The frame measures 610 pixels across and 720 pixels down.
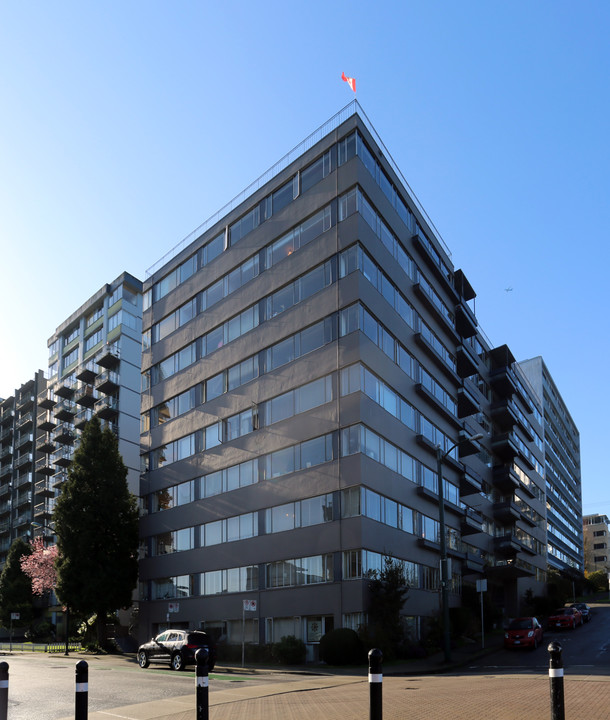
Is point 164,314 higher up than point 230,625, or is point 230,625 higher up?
point 164,314

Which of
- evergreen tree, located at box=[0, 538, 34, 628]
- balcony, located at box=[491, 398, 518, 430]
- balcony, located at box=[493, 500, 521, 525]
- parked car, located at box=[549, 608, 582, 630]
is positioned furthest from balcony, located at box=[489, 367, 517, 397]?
evergreen tree, located at box=[0, 538, 34, 628]

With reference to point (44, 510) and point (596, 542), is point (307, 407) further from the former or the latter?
point (596, 542)

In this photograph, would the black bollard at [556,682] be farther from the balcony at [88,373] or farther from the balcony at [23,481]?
the balcony at [23,481]

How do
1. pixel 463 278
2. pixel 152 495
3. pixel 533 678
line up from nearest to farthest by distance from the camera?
pixel 533 678 < pixel 152 495 < pixel 463 278

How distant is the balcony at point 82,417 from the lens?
2746 inches

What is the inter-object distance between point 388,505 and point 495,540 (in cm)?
2626

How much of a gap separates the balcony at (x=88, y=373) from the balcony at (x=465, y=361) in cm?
3438

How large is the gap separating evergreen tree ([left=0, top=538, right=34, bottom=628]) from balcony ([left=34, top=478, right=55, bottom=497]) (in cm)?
710

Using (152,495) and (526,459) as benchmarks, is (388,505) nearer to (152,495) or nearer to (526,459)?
(152,495)

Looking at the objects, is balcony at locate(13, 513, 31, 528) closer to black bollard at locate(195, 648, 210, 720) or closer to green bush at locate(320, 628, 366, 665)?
green bush at locate(320, 628, 366, 665)

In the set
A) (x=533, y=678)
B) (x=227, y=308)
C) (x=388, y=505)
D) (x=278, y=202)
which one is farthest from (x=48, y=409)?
(x=533, y=678)

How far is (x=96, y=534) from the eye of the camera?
46781 millimetres

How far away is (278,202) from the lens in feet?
141

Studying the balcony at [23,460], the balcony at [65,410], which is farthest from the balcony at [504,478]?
the balcony at [23,460]
